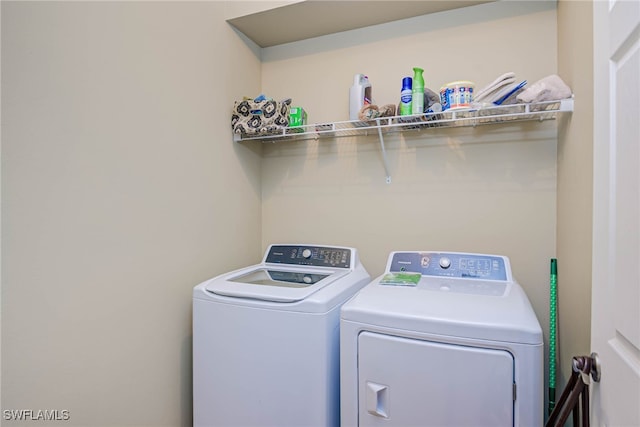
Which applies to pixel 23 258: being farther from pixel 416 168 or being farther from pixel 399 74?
pixel 399 74

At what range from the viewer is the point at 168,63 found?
5.11 ft

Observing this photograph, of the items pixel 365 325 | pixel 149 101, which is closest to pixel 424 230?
pixel 365 325

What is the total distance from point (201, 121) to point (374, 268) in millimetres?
1321

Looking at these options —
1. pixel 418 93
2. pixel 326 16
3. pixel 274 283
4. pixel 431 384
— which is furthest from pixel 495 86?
pixel 274 283

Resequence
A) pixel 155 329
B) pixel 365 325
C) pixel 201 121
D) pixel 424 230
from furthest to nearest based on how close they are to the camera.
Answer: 1. pixel 424 230
2. pixel 201 121
3. pixel 155 329
4. pixel 365 325

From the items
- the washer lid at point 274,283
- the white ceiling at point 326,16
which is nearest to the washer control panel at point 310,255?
the washer lid at point 274,283

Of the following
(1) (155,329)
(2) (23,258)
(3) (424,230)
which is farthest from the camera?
(3) (424,230)

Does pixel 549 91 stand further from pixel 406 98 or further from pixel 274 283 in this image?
pixel 274 283

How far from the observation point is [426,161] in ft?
6.46

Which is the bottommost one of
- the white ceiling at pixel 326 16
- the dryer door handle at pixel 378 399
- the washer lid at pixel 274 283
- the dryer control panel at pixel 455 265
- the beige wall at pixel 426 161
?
the dryer door handle at pixel 378 399

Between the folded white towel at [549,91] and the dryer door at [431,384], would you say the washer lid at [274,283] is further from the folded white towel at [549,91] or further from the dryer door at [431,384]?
the folded white towel at [549,91]

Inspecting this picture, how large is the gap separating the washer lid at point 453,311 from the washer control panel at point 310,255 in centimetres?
40

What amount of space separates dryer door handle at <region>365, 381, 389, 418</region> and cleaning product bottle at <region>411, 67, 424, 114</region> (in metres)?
1.27

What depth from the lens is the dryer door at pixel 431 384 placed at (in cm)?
106
